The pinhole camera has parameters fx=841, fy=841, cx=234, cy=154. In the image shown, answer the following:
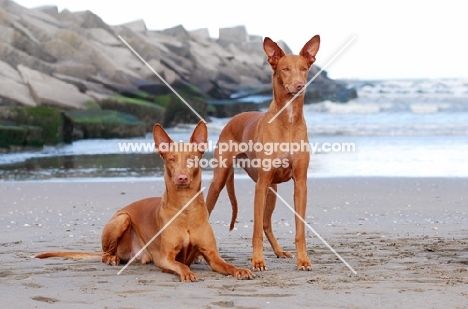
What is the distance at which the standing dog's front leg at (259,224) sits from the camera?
6.80 m

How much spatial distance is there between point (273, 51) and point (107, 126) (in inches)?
674

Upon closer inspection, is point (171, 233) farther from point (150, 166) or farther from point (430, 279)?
point (150, 166)

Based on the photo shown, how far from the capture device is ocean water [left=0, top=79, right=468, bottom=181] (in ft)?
49.4

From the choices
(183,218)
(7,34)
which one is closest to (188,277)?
(183,218)

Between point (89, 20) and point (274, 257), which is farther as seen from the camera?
point (89, 20)

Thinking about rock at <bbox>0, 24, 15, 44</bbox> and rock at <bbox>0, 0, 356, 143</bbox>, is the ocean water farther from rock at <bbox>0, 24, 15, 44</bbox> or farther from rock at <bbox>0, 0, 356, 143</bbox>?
rock at <bbox>0, 24, 15, 44</bbox>

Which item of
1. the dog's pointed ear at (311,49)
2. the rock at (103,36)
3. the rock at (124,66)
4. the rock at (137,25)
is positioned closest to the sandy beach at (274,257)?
the dog's pointed ear at (311,49)

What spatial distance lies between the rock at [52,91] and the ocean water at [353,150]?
322cm

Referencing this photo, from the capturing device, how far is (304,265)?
22.1 ft

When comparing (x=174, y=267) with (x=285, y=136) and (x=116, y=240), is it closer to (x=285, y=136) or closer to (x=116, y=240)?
(x=116, y=240)

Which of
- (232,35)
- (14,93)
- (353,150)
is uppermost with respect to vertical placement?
(232,35)

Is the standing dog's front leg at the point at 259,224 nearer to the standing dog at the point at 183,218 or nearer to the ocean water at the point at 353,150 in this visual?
the standing dog at the point at 183,218

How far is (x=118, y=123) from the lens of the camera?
23828mm

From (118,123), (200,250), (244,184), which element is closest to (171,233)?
(200,250)
